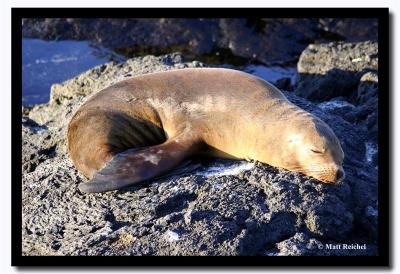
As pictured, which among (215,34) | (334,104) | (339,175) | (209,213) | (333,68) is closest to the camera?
(209,213)

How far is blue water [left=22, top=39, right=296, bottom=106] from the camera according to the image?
35.3 feet

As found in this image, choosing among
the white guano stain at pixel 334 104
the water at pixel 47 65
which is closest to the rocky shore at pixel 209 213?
the white guano stain at pixel 334 104

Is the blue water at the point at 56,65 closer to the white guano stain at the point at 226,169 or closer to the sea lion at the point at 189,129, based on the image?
the sea lion at the point at 189,129

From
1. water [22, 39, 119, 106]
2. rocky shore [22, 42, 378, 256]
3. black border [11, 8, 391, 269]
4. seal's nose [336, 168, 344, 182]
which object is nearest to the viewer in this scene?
black border [11, 8, 391, 269]

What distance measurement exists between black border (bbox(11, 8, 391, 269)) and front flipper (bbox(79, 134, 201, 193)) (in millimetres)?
651

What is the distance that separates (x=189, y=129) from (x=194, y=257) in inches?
61.7

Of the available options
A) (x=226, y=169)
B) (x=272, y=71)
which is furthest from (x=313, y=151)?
(x=272, y=71)

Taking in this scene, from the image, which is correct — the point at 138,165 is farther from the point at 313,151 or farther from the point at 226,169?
the point at 313,151

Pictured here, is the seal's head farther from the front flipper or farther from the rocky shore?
the front flipper

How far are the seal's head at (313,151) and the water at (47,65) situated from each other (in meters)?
5.43

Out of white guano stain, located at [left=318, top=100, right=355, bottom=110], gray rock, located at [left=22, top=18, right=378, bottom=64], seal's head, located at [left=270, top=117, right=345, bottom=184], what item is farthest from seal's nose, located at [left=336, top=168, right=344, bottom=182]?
gray rock, located at [left=22, top=18, right=378, bottom=64]

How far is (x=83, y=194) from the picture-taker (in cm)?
591

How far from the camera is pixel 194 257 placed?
496cm

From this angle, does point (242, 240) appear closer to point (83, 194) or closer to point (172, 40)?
point (83, 194)
